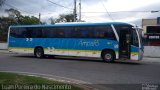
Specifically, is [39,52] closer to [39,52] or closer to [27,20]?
[39,52]

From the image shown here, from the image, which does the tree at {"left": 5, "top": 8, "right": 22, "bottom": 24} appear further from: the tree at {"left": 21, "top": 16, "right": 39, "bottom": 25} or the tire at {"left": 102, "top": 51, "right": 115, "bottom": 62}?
the tire at {"left": 102, "top": 51, "right": 115, "bottom": 62}

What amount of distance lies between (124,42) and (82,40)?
3676mm

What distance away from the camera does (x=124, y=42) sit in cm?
2386

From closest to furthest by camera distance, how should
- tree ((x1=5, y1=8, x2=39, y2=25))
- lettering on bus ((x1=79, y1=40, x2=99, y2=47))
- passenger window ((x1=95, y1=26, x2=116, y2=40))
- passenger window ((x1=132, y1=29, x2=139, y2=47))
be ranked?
passenger window ((x1=132, y1=29, x2=139, y2=47)), passenger window ((x1=95, y1=26, x2=116, y2=40)), lettering on bus ((x1=79, y1=40, x2=99, y2=47)), tree ((x1=5, y1=8, x2=39, y2=25))

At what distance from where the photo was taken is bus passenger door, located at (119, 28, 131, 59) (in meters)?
23.7

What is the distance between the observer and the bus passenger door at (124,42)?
23.7m

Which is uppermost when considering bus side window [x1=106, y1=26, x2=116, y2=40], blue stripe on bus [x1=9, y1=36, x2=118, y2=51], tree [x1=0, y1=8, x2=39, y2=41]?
tree [x1=0, y1=8, x2=39, y2=41]

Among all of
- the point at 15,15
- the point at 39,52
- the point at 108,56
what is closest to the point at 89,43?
the point at 108,56

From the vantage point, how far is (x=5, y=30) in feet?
280

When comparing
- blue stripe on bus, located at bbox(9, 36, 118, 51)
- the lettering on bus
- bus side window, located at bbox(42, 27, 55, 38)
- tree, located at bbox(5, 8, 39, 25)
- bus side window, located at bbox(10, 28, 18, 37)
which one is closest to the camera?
blue stripe on bus, located at bbox(9, 36, 118, 51)

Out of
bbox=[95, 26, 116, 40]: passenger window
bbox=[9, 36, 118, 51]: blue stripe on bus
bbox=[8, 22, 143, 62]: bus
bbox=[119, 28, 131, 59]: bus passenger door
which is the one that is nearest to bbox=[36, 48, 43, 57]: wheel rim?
bbox=[8, 22, 143, 62]: bus

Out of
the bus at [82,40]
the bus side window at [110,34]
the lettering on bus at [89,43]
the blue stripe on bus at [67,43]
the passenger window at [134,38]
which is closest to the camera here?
the passenger window at [134,38]

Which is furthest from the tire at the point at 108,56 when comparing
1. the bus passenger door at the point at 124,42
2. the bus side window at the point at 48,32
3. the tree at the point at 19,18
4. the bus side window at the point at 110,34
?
the tree at the point at 19,18

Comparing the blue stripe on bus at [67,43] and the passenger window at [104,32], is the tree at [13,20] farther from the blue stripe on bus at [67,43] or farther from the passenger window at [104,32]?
the passenger window at [104,32]
